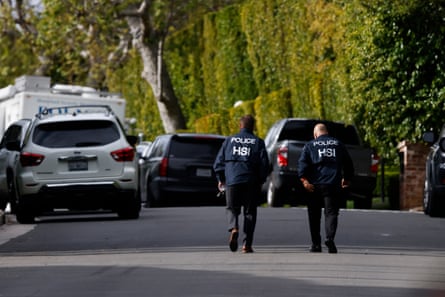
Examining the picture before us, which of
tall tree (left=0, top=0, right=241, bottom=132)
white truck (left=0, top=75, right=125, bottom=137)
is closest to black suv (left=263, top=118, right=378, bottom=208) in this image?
white truck (left=0, top=75, right=125, bottom=137)

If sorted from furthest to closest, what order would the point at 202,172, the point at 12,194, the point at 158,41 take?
the point at 158,41 < the point at 202,172 < the point at 12,194

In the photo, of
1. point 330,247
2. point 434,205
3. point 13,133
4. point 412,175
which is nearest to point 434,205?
point 434,205

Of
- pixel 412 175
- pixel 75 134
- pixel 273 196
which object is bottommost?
pixel 273 196

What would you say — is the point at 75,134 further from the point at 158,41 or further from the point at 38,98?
the point at 158,41

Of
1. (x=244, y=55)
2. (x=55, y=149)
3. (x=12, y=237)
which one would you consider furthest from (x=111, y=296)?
(x=244, y=55)

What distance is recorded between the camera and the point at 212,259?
16500mm

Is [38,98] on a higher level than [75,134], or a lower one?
lower

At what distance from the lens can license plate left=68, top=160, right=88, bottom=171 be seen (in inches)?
942

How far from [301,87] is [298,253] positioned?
68.7 feet

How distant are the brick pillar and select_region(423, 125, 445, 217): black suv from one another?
535 cm

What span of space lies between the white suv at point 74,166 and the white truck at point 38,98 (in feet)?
42.9

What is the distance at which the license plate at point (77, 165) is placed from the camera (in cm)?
2392

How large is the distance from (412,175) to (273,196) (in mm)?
3463

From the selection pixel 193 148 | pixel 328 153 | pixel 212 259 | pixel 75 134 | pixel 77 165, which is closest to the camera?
pixel 212 259
